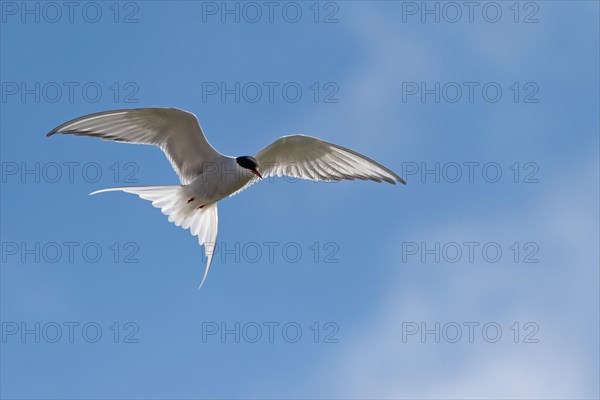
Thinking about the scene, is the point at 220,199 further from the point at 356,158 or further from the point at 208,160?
the point at 356,158

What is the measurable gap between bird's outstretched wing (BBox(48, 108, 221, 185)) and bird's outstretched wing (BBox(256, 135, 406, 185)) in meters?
0.62

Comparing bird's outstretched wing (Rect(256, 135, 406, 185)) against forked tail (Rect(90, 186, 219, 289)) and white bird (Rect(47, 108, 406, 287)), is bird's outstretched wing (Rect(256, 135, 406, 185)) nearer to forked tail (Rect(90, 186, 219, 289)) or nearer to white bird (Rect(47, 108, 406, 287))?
white bird (Rect(47, 108, 406, 287))

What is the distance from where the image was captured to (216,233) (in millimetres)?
10125

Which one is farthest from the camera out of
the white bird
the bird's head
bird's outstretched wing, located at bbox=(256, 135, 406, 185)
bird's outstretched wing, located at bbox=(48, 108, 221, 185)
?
bird's outstretched wing, located at bbox=(256, 135, 406, 185)

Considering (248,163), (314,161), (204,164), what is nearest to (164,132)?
(204,164)

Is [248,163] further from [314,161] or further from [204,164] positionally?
[314,161]

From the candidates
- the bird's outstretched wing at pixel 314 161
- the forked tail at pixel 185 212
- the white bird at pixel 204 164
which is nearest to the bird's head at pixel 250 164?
the white bird at pixel 204 164

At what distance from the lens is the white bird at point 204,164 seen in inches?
376

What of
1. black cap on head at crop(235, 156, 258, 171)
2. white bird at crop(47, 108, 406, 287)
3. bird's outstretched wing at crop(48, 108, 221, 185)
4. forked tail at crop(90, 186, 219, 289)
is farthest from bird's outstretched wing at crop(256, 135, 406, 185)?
forked tail at crop(90, 186, 219, 289)

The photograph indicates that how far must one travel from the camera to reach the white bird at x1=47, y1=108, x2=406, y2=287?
31.4 feet

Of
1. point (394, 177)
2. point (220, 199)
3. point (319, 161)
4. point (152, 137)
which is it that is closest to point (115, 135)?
point (152, 137)

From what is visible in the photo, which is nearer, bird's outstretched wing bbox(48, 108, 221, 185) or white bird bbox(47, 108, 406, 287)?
bird's outstretched wing bbox(48, 108, 221, 185)

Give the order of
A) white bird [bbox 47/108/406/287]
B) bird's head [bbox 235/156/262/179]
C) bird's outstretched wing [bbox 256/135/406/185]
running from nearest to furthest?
1. bird's head [bbox 235/156/262/179]
2. white bird [bbox 47/108/406/287]
3. bird's outstretched wing [bbox 256/135/406/185]

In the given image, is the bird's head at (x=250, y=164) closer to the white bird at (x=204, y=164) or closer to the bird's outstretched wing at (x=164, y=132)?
the white bird at (x=204, y=164)
